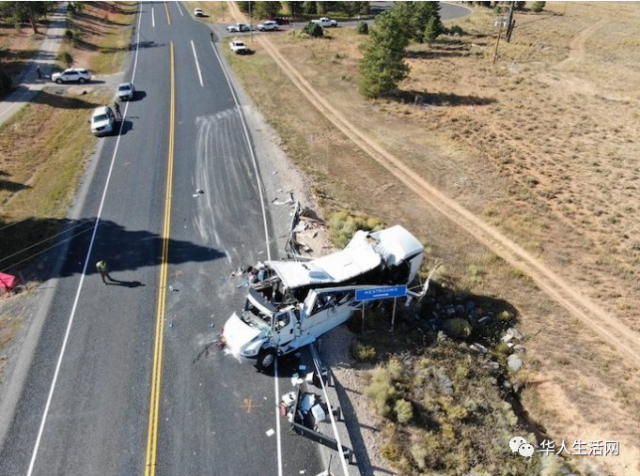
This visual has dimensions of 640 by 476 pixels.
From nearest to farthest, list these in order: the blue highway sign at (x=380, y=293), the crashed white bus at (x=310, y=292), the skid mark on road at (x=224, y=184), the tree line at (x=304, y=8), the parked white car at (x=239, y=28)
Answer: the crashed white bus at (x=310, y=292) < the blue highway sign at (x=380, y=293) < the skid mark on road at (x=224, y=184) < the parked white car at (x=239, y=28) < the tree line at (x=304, y=8)

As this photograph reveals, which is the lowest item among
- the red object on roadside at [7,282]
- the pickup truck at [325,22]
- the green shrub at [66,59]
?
the red object on roadside at [7,282]

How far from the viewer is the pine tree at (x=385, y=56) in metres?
40.8

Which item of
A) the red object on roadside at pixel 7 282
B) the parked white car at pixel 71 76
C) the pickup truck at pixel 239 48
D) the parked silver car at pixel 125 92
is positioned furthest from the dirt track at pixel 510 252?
the parked white car at pixel 71 76

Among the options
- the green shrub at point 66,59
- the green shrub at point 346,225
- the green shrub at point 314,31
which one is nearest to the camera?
the green shrub at point 346,225

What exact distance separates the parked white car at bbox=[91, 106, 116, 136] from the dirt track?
17.7 m

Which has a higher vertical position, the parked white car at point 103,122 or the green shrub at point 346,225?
the parked white car at point 103,122

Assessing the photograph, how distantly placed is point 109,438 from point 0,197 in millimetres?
19851

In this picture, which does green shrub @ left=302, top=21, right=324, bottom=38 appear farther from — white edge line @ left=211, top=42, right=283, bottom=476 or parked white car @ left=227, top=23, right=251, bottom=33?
white edge line @ left=211, top=42, right=283, bottom=476

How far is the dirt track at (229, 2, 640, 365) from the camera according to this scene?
18.8 m

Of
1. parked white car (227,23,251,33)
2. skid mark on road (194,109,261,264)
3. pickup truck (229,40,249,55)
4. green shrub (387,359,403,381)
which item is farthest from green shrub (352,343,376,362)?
parked white car (227,23,251,33)

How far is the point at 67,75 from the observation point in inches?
1743

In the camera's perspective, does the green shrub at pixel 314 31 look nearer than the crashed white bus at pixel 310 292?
No

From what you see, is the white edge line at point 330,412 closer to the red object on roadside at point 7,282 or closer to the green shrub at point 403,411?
the green shrub at point 403,411

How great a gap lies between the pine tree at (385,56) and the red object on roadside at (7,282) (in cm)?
3354
